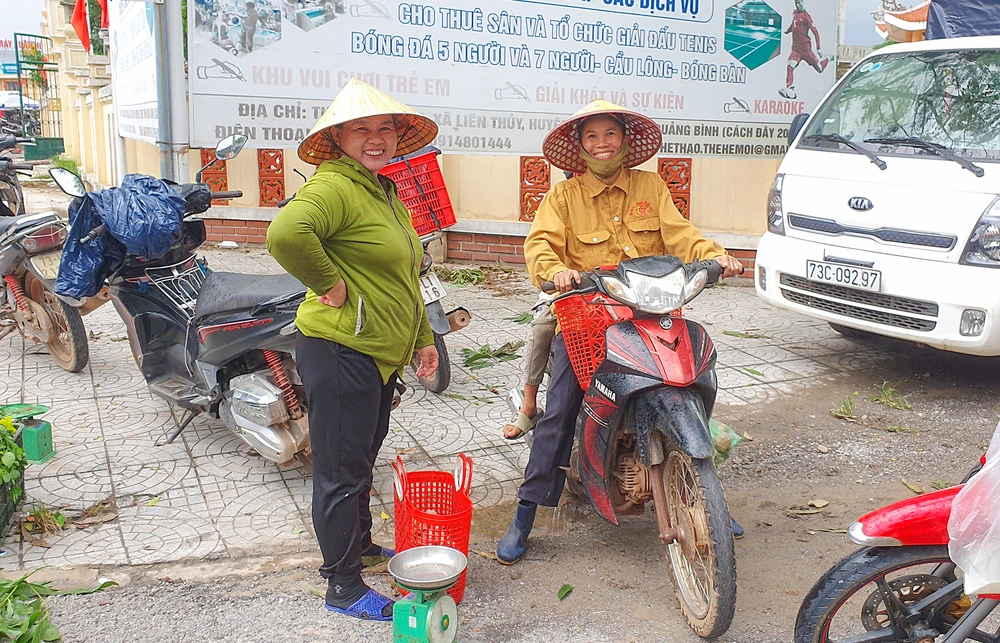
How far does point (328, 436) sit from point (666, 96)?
4382 millimetres

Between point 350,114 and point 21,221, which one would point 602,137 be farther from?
point 21,221

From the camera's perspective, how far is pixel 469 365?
19.3 feet

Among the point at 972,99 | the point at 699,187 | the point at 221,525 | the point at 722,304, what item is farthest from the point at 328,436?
the point at 699,187

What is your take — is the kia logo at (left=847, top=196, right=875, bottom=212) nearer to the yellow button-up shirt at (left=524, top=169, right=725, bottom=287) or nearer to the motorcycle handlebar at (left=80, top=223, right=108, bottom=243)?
the yellow button-up shirt at (left=524, top=169, right=725, bottom=287)

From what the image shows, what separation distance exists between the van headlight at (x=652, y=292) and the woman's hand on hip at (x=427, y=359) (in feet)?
2.48

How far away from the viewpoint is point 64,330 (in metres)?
5.60

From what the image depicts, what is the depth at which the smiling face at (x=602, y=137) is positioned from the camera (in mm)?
3322

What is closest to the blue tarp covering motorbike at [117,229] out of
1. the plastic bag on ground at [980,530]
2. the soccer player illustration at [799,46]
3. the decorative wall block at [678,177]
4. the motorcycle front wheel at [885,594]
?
the motorcycle front wheel at [885,594]

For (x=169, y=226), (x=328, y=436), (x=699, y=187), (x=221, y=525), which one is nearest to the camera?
(x=328, y=436)

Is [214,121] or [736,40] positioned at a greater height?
[736,40]

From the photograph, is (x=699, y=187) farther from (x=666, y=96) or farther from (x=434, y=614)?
(x=434, y=614)

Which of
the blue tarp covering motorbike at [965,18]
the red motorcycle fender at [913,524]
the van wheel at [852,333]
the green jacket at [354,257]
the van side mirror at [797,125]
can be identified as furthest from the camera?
the blue tarp covering motorbike at [965,18]

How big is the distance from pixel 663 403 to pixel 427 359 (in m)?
0.91

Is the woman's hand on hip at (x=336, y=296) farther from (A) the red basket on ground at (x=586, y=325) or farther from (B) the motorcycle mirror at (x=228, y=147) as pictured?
(B) the motorcycle mirror at (x=228, y=147)
